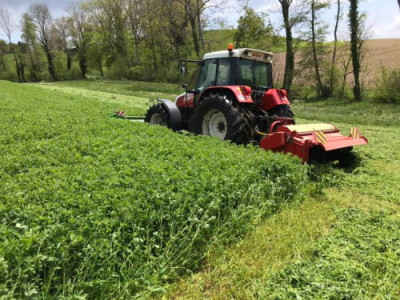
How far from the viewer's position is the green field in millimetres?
2453

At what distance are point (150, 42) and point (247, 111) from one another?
38948 millimetres

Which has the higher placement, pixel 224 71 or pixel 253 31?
pixel 253 31

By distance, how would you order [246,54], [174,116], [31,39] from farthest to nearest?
[31,39]
[174,116]
[246,54]

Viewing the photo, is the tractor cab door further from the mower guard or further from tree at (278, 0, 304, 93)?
tree at (278, 0, 304, 93)

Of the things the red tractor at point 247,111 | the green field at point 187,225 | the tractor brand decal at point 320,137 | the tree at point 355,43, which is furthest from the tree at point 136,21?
the green field at point 187,225

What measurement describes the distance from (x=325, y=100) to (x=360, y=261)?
62.5ft

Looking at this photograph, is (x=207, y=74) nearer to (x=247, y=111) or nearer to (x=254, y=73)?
(x=254, y=73)

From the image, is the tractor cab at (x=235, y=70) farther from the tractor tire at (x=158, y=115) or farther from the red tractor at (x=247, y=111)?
the tractor tire at (x=158, y=115)

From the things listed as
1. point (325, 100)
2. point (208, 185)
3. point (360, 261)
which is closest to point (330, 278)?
point (360, 261)

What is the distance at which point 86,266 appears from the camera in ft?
8.04

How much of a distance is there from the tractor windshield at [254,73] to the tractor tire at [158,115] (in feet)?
6.86

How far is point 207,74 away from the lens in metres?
7.06

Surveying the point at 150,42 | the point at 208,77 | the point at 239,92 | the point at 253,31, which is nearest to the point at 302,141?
the point at 239,92

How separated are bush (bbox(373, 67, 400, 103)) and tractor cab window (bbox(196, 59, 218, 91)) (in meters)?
14.0
